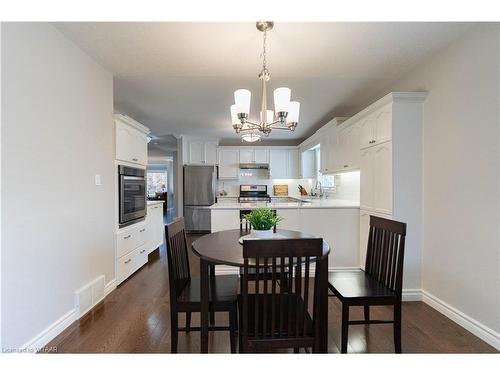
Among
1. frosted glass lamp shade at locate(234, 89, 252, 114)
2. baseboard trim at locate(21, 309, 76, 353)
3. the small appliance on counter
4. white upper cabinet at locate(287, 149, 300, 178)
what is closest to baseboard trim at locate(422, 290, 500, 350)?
frosted glass lamp shade at locate(234, 89, 252, 114)

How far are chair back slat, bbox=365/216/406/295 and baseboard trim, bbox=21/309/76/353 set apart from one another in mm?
2457

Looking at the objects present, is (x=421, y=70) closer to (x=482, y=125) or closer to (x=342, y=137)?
(x=482, y=125)

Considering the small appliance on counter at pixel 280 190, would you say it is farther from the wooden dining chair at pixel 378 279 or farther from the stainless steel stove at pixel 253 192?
the wooden dining chair at pixel 378 279

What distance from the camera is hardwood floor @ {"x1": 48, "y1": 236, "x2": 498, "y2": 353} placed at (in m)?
1.80

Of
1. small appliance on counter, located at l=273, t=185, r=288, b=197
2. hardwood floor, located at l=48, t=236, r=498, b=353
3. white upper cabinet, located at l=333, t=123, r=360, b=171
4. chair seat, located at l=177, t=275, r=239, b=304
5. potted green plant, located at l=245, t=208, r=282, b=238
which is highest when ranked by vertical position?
white upper cabinet, located at l=333, t=123, r=360, b=171

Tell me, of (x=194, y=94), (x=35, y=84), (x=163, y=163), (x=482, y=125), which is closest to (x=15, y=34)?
(x=35, y=84)

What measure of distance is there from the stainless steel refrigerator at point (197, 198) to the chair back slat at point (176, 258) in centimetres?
406

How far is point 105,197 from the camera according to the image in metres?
2.68

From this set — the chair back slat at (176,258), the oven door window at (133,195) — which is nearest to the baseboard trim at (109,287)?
the oven door window at (133,195)

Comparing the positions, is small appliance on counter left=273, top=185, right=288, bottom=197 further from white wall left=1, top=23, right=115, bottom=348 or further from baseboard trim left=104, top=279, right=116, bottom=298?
white wall left=1, top=23, right=115, bottom=348

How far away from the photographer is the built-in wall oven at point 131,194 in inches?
117

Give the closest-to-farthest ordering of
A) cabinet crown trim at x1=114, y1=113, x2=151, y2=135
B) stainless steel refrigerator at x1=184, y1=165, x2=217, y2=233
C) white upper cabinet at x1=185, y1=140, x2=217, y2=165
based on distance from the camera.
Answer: cabinet crown trim at x1=114, y1=113, x2=151, y2=135, stainless steel refrigerator at x1=184, y1=165, x2=217, y2=233, white upper cabinet at x1=185, y1=140, x2=217, y2=165
